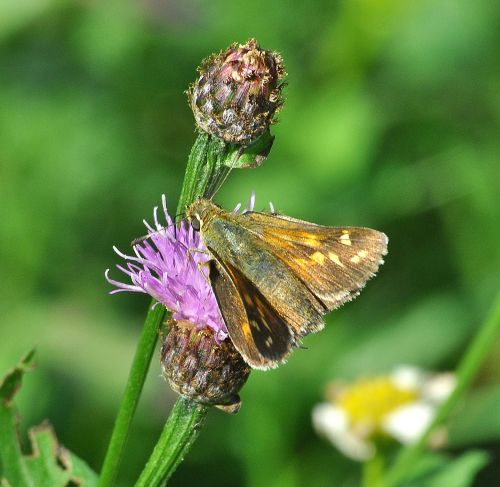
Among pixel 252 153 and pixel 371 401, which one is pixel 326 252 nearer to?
pixel 252 153

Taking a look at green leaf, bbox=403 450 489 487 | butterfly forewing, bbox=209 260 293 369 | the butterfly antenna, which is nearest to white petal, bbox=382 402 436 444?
green leaf, bbox=403 450 489 487

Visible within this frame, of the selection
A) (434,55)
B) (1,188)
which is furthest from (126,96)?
(434,55)

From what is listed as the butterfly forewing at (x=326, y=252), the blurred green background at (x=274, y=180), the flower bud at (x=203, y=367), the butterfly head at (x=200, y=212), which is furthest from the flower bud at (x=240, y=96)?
the blurred green background at (x=274, y=180)

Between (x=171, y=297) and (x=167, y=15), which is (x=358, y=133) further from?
(x=171, y=297)

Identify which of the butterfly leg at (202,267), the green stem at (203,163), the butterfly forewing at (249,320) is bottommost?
the butterfly forewing at (249,320)

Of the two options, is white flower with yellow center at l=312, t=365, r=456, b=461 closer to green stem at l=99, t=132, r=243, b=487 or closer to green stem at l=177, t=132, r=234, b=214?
green stem at l=99, t=132, r=243, b=487

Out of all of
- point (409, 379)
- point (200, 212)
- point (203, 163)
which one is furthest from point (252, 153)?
point (409, 379)

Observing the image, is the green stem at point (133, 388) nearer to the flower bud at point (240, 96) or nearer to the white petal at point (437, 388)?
the flower bud at point (240, 96)
